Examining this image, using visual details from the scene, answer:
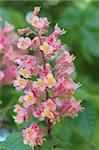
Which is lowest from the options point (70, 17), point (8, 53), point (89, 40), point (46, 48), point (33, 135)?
point (33, 135)

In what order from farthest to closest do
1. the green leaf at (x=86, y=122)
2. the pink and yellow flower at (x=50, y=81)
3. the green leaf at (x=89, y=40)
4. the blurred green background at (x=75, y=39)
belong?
the green leaf at (x=89, y=40) → the blurred green background at (x=75, y=39) → the green leaf at (x=86, y=122) → the pink and yellow flower at (x=50, y=81)

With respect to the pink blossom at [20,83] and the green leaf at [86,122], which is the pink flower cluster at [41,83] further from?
the green leaf at [86,122]

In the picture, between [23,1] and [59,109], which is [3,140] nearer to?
[59,109]

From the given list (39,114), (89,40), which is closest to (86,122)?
(39,114)

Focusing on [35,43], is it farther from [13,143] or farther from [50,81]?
[13,143]

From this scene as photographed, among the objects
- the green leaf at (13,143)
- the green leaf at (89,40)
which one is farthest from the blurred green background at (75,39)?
the green leaf at (13,143)

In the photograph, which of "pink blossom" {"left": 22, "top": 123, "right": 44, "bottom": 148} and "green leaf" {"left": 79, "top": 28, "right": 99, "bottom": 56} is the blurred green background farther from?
"pink blossom" {"left": 22, "top": 123, "right": 44, "bottom": 148}

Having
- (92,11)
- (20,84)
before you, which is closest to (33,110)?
(20,84)
